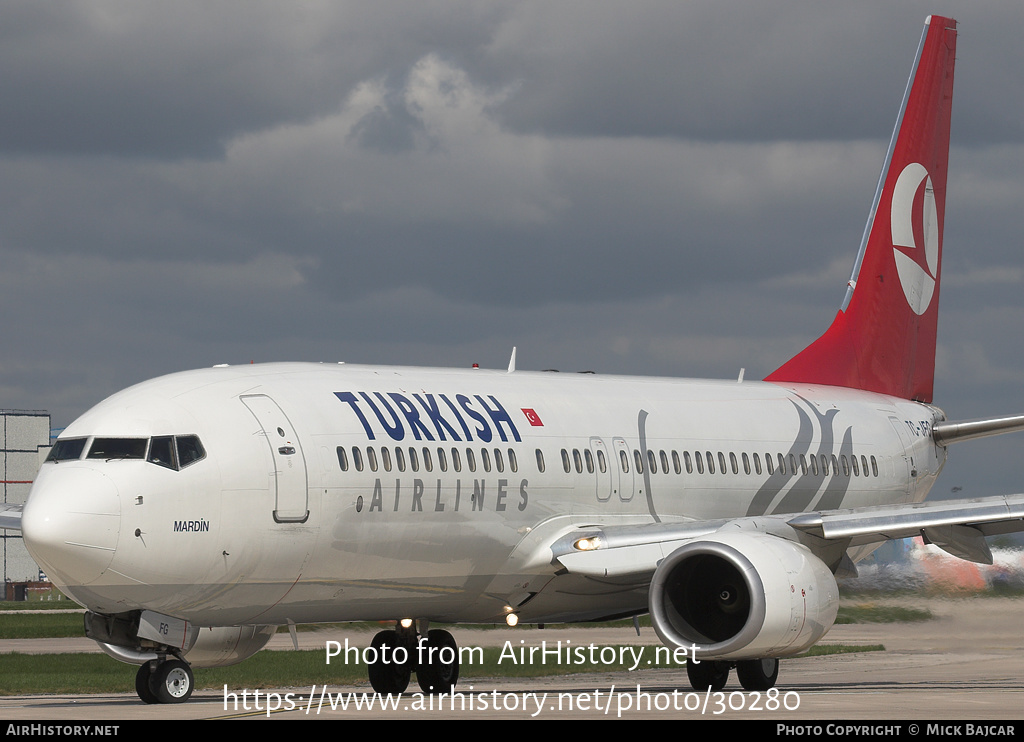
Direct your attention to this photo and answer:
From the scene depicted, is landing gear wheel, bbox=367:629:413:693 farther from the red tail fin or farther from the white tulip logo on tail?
the white tulip logo on tail

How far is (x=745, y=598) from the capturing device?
21266 millimetres

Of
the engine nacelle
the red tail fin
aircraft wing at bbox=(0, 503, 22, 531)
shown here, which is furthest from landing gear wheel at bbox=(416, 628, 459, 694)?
the red tail fin

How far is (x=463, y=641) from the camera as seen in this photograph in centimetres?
3306

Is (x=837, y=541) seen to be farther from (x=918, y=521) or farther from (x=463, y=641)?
(x=463, y=641)

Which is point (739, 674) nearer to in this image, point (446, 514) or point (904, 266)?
point (446, 514)

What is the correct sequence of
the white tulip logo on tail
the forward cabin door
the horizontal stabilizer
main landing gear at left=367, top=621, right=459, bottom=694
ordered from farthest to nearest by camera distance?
the white tulip logo on tail, main landing gear at left=367, top=621, right=459, bottom=694, the horizontal stabilizer, the forward cabin door

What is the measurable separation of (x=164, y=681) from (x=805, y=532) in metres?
8.62

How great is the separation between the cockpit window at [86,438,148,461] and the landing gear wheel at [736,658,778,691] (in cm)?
929

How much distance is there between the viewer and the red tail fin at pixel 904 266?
1209 inches

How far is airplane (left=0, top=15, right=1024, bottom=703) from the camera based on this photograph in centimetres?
1778

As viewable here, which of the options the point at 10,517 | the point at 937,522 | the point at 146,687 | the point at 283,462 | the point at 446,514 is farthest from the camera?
the point at 10,517

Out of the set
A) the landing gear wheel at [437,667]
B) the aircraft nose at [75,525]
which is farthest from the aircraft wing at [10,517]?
the landing gear wheel at [437,667]

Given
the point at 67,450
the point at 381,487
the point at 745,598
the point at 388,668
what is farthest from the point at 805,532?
the point at 67,450
